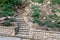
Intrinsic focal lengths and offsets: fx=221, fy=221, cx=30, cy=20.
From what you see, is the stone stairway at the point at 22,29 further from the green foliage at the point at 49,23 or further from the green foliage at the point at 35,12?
the green foliage at the point at 49,23

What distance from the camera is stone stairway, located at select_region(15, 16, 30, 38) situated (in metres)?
8.44

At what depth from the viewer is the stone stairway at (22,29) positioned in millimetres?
8438

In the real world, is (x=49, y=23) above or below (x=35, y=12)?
below

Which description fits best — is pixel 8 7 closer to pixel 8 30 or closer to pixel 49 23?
pixel 8 30

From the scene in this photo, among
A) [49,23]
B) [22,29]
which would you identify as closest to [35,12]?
[49,23]

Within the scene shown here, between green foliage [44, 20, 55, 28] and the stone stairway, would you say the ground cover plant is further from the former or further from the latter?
green foliage [44, 20, 55, 28]

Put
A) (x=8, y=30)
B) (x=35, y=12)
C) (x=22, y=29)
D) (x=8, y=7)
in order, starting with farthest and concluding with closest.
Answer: (x=8, y=7), (x=35, y=12), (x=22, y=29), (x=8, y=30)

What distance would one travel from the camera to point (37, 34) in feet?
27.2

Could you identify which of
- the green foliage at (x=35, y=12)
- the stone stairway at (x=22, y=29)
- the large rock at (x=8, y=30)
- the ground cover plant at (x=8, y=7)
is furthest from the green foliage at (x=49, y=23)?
the ground cover plant at (x=8, y=7)

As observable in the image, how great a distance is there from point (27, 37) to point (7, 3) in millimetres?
2353

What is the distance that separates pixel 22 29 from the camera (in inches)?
345

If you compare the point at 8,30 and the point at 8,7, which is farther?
the point at 8,7

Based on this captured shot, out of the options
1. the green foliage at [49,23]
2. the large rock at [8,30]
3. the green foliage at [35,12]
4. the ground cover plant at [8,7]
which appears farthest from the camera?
the ground cover plant at [8,7]

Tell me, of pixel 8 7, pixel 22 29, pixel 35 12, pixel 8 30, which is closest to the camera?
pixel 8 30
